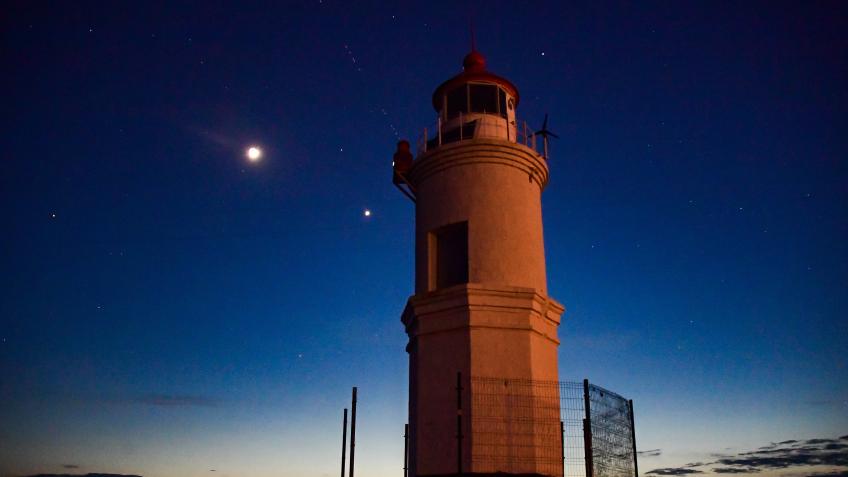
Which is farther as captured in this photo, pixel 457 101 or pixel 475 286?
pixel 457 101

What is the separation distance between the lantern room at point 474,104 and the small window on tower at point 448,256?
273 cm

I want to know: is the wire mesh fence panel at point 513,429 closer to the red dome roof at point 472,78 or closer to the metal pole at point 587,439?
the metal pole at point 587,439

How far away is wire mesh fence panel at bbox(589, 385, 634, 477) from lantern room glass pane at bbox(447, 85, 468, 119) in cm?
952

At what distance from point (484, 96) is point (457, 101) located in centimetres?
84

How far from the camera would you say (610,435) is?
15.4 m

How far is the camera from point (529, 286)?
17500 millimetres

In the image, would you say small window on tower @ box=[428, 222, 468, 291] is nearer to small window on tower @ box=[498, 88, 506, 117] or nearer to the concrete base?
the concrete base

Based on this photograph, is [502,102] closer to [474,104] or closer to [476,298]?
[474,104]

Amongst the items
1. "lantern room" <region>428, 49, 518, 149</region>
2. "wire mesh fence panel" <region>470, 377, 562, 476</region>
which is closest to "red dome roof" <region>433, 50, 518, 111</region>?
"lantern room" <region>428, 49, 518, 149</region>

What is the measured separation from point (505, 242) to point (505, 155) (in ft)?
8.06

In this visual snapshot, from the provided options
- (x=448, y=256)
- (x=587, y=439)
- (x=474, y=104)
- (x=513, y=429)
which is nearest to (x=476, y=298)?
(x=448, y=256)

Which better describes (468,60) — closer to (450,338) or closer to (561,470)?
(450,338)

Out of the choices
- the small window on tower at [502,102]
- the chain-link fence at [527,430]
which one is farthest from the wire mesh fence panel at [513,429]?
the small window on tower at [502,102]

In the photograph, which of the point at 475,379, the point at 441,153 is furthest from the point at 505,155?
the point at 475,379
